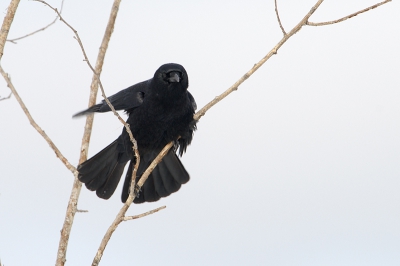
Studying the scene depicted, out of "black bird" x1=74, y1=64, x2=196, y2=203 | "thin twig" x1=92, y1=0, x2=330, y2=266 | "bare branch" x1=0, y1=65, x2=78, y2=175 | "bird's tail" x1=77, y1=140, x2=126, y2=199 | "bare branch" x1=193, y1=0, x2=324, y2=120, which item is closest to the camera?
"thin twig" x1=92, y1=0, x2=330, y2=266

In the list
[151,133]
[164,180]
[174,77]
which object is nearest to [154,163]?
[151,133]

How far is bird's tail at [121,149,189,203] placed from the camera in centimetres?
663

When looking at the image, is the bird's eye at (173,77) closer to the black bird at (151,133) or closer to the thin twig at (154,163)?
the black bird at (151,133)

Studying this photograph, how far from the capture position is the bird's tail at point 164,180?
6629 mm

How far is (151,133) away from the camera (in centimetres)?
589

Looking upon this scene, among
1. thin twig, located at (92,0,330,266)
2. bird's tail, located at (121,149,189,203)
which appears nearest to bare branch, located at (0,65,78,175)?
thin twig, located at (92,0,330,266)

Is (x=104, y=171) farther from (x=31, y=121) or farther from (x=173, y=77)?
(x=31, y=121)

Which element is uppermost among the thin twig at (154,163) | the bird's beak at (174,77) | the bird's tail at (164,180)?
the bird's beak at (174,77)

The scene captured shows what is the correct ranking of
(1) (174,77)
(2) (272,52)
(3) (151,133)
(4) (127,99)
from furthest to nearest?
(4) (127,99) → (3) (151,133) → (1) (174,77) → (2) (272,52)

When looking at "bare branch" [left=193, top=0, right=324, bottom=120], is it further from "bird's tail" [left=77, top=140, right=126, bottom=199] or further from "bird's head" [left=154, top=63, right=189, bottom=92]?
"bird's tail" [left=77, top=140, right=126, bottom=199]

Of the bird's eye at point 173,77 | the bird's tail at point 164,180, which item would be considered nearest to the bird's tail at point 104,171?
the bird's tail at point 164,180

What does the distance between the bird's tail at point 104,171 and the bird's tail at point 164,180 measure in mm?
140

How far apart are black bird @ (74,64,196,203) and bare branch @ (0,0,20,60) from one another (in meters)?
1.25

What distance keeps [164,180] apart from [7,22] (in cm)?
270
